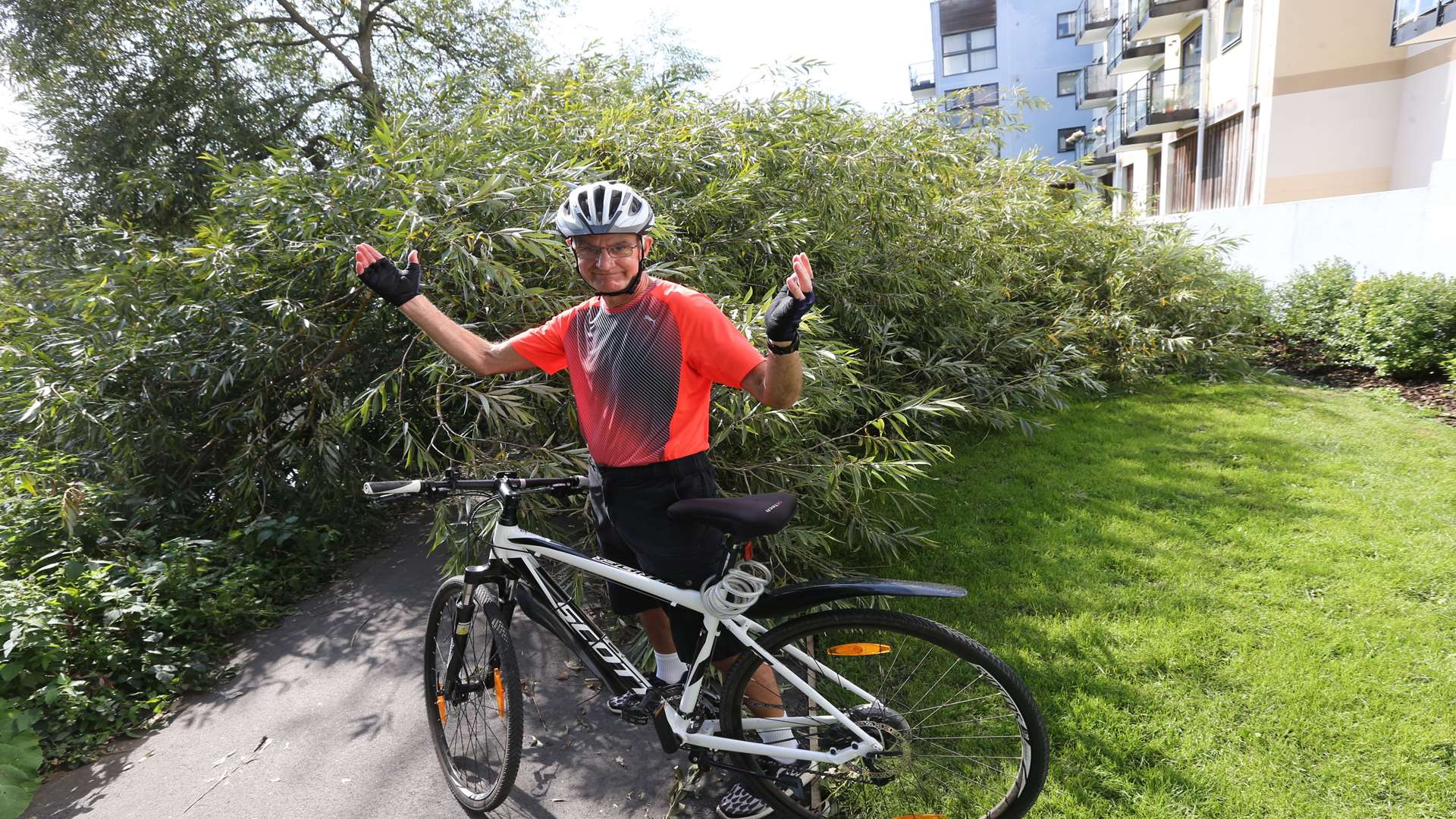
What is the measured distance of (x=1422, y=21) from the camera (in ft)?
33.2

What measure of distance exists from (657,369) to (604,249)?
333mm

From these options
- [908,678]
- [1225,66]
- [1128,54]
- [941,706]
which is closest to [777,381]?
[908,678]

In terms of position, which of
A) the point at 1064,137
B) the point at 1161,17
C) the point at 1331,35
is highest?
the point at 1161,17

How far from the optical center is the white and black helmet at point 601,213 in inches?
74.2

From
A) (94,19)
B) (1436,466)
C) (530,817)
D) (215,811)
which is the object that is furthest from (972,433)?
(94,19)

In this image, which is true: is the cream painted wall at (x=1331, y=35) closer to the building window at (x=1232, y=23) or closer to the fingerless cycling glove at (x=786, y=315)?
the building window at (x=1232, y=23)

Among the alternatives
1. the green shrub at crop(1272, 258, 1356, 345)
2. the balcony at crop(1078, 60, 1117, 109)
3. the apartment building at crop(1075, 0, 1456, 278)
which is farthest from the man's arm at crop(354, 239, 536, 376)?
the balcony at crop(1078, 60, 1117, 109)

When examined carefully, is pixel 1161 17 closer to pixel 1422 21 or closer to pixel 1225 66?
pixel 1225 66

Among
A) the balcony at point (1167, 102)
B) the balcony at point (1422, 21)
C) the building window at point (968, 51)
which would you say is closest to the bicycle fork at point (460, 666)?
the balcony at point (1422, 21)

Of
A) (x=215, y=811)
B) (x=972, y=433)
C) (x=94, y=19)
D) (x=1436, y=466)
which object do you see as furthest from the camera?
(x=94, y=19)

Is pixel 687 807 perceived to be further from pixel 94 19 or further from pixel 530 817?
pixel 94 19

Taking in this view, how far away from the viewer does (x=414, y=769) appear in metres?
2.67

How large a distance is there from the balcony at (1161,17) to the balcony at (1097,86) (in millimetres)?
4789

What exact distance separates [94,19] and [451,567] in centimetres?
762
